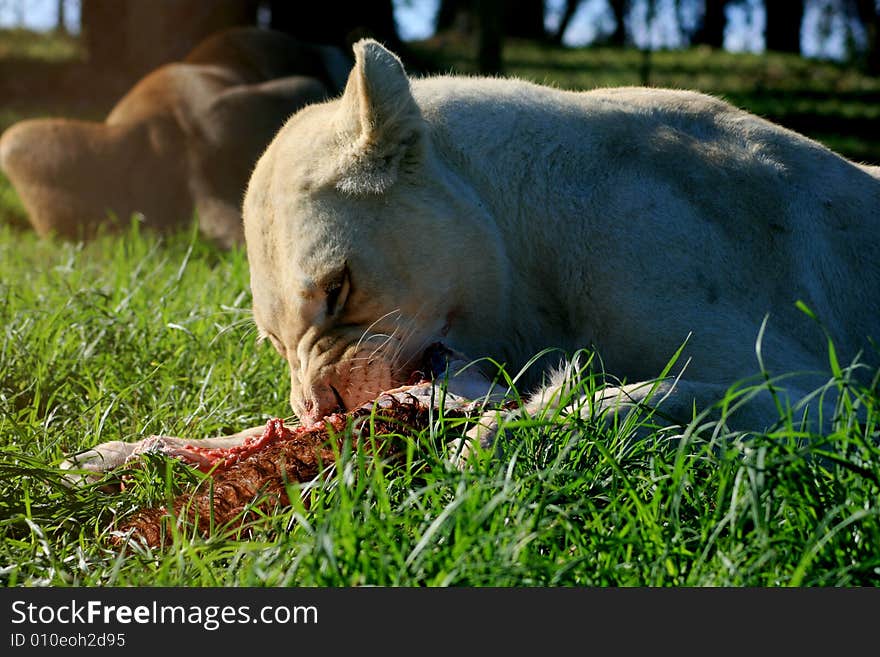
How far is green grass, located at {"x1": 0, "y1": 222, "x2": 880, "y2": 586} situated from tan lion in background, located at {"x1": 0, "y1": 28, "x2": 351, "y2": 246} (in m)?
4.15

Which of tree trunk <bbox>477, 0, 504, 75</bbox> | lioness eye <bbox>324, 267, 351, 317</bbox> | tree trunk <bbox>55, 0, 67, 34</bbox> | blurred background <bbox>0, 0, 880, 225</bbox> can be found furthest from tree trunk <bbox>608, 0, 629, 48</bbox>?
lioness eye <bbox>324, 267, 351, 317</bbox>

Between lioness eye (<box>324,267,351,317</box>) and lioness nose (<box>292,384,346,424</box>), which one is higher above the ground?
lioness eye (<box>324,267,351,317</box>)

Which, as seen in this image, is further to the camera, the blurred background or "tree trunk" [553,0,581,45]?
"tree trunk" [553,0,581,45]

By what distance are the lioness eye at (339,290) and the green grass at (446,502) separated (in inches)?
22.4

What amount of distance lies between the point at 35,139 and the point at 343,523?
673 cm

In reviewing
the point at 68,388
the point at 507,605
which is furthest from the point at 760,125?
the point at 68,388

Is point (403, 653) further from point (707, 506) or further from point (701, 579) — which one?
point (707, 506)

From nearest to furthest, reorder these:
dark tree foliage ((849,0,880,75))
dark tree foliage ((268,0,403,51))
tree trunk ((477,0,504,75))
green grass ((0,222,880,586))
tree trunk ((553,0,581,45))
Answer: green grass ((0,222,880,586))
tree trunk ((477,0,504,75))
dark tree foliage ((268,0,403,51))
dark tree foliage ((849,0,880,75))
tree trunk ((553,0,581,45))

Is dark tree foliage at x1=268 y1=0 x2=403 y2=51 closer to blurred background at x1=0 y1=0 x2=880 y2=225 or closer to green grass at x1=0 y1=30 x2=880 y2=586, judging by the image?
blurred background at x1=0 y1=0 x2=880 y2=225

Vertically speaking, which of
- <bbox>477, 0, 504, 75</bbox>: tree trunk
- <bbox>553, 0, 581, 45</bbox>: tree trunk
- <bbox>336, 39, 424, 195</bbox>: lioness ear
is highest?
<bbox>553, 0, 581, 45</bbox>: tree trunk

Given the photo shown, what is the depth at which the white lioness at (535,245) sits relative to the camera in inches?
132

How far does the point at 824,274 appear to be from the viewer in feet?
11.7

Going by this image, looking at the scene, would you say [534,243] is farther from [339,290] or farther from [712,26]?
[712,26]

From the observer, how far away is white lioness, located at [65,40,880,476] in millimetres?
3342
